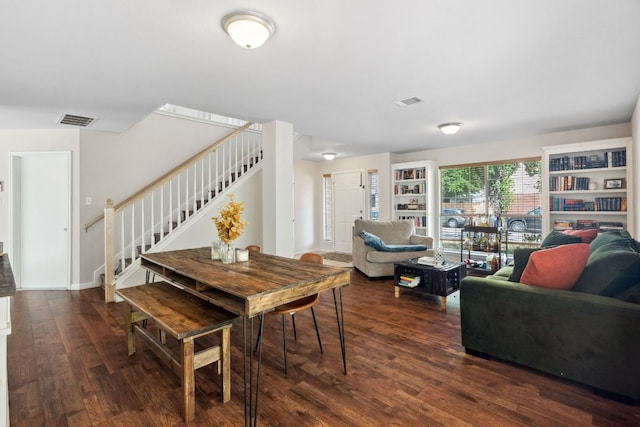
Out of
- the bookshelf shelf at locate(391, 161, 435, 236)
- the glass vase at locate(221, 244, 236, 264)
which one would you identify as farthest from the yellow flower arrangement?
the bookshelf shelf at locate(391, 161, 435, 236)

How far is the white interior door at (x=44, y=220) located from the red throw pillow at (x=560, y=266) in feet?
18.6

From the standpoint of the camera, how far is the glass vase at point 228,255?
8.41ft

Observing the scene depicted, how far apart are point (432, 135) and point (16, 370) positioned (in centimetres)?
575

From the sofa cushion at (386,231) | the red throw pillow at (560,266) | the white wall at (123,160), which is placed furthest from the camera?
the sofa cushion at (386,231)

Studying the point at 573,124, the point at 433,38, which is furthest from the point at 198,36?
the point at 573,124

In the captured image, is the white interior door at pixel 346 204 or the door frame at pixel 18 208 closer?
the door frame at pixel 18 208

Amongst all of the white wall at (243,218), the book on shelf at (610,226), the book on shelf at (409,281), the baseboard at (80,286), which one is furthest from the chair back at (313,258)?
the book on shelf at (610,226)

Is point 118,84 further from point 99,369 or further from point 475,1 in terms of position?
point 475,1

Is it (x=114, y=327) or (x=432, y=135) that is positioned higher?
(x=432, y=135)

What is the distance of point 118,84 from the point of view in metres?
2.99

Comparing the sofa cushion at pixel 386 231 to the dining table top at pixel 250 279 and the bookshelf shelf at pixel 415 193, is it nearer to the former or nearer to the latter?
the bookshelf shelf at pixel 415 193

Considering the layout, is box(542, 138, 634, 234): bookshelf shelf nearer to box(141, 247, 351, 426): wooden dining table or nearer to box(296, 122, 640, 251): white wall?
box(296, 122, 640, 251): white wall

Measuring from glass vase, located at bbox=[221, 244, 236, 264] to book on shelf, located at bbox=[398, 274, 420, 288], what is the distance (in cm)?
223

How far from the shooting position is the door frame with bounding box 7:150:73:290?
4.43 meters
